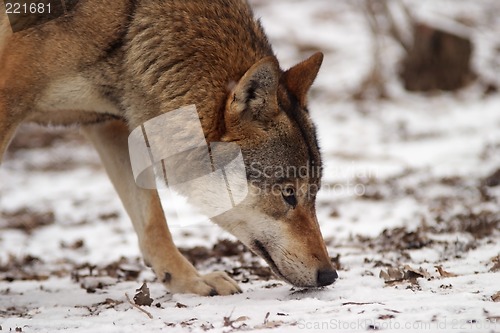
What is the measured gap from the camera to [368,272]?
3.78m

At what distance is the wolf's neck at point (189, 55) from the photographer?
3.47 m

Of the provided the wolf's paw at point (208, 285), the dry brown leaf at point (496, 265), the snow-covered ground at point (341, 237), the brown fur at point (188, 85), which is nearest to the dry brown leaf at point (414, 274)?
the snow-covered ground at point (341, 237)

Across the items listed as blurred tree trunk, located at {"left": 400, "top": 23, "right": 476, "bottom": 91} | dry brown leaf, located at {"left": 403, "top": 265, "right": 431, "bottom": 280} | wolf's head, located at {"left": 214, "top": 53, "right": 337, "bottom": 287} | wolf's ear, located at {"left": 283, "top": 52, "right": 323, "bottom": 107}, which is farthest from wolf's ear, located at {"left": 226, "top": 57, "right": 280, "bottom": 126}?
blurred tree trunk, located at {"left": 400, "top": 23, "right": 476, "bottom": 91}

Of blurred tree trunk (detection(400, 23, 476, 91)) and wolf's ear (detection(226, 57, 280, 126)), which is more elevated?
wolf's ear (detection(226, 57, 280, 126))

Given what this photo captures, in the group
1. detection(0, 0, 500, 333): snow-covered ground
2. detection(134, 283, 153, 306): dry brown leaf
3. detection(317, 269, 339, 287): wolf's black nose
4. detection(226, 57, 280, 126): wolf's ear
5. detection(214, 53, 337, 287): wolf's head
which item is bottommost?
detection(0, 0, 500, 333): snow-covered ground

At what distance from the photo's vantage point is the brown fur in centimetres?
340

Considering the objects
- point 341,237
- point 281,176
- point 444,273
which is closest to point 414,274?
A: point 444,273

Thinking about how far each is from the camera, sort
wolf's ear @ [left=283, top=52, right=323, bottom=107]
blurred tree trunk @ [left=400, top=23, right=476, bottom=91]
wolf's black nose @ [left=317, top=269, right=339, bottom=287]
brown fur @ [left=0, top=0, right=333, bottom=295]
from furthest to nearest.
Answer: blurred tree trunk @ [left=400, top=23, right=476, bottom=91]
wolf's ear @ [left=283, top=52, right=323, bottom=107]
brown fur @ [left=0, top=0, right=333, bottom=295]
wolf's black nose @ [left=317, top=269, right=339, bottom=287]

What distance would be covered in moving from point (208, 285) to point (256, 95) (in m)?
1.12

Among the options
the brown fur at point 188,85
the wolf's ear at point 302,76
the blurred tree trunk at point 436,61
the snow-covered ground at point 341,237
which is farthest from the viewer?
the blurred tree trunk at point 436,61

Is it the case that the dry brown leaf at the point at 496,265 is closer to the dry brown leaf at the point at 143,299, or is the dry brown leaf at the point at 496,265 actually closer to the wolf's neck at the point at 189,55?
the wolf's neck at the point at 189,55

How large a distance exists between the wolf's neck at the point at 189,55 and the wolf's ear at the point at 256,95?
111mm

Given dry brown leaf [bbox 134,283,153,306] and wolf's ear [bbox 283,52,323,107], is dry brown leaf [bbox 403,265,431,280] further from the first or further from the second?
dry brown leaf [bbox 134,283,153,306]

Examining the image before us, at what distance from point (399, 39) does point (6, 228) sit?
8.45m
